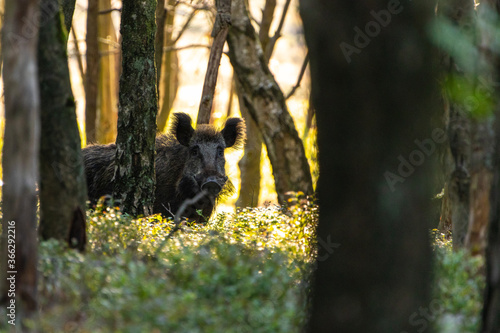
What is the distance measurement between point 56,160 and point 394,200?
2932mm

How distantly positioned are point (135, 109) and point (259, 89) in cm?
458

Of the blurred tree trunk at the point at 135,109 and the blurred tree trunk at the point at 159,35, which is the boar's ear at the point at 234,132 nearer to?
the blurred tree trunk at the point at 159,35

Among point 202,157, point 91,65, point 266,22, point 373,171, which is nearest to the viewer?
point 373,171

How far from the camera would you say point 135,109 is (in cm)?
980

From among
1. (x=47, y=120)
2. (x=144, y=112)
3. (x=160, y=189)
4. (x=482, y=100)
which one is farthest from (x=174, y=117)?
(x=482, y=100)

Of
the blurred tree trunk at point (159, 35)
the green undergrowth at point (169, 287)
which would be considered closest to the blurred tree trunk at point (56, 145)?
the green undergrowth at point (169, 287)

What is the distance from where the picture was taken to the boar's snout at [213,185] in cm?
1155

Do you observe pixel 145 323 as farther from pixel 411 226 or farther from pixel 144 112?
pixel 144 112

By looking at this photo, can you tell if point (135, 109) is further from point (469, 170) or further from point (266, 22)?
point (266, 22)

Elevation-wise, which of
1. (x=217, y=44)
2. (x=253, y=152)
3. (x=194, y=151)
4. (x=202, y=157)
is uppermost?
(x=217, y=44)

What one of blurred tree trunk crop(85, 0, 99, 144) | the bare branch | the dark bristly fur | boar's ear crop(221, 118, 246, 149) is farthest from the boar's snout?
blurred tree trunk crop(85, 0, 99, 144)

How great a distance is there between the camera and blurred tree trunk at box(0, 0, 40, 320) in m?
4.93

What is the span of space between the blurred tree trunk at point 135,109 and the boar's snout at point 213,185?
5.88ft

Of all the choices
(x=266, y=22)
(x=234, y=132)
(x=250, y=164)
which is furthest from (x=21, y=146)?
(x=266, y=22)
